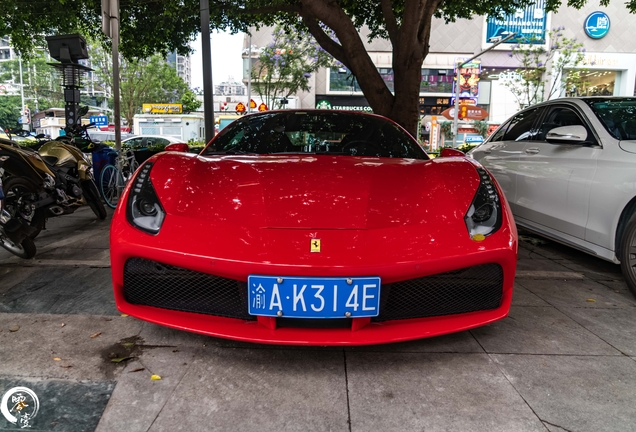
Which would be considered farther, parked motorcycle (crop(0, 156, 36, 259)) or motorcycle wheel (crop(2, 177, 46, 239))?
motorcycle wheel (crop(2, 177, 46, 239))

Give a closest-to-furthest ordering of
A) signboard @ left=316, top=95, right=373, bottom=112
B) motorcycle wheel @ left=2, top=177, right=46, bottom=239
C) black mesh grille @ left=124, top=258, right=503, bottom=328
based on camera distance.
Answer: black mesh grille @ left=124, top=258, right=503, bottom=328 < motorcycle wheel @ left=2, top=177, right=46, bottom=239 < signboard @ left=316, top=95, right=373, bottom=112

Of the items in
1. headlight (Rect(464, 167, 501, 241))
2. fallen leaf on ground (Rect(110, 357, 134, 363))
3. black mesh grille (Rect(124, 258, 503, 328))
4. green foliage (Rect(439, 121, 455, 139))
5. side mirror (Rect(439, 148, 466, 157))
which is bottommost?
fallen leaf on ground (Rect(110, 357, 134, 363))

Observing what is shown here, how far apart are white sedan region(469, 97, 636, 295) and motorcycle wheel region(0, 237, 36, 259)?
405 cm

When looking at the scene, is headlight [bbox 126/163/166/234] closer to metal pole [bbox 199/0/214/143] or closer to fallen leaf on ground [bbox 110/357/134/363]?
fallen leaf on ground [bbox 110/357/134/363]

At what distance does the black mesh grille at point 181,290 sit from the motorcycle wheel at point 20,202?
6.79 feet

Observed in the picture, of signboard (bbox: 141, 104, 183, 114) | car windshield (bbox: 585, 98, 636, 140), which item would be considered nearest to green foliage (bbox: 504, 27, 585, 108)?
car windshield (bbox: 585, 98, 636, 140)

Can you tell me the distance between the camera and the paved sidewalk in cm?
156

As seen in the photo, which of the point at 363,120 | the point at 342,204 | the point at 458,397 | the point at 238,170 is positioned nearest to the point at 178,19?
the point at 363,120

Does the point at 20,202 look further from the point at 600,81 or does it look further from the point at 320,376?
the point at 600,81

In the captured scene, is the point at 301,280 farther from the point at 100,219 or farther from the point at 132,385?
Result: the point at 100,219

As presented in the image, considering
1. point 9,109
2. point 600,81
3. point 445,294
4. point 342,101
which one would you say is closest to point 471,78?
point 342,101

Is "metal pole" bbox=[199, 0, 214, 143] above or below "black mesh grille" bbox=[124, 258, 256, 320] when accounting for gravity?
above

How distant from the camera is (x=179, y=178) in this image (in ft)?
7.20

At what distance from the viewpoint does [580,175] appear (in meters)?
3.22
